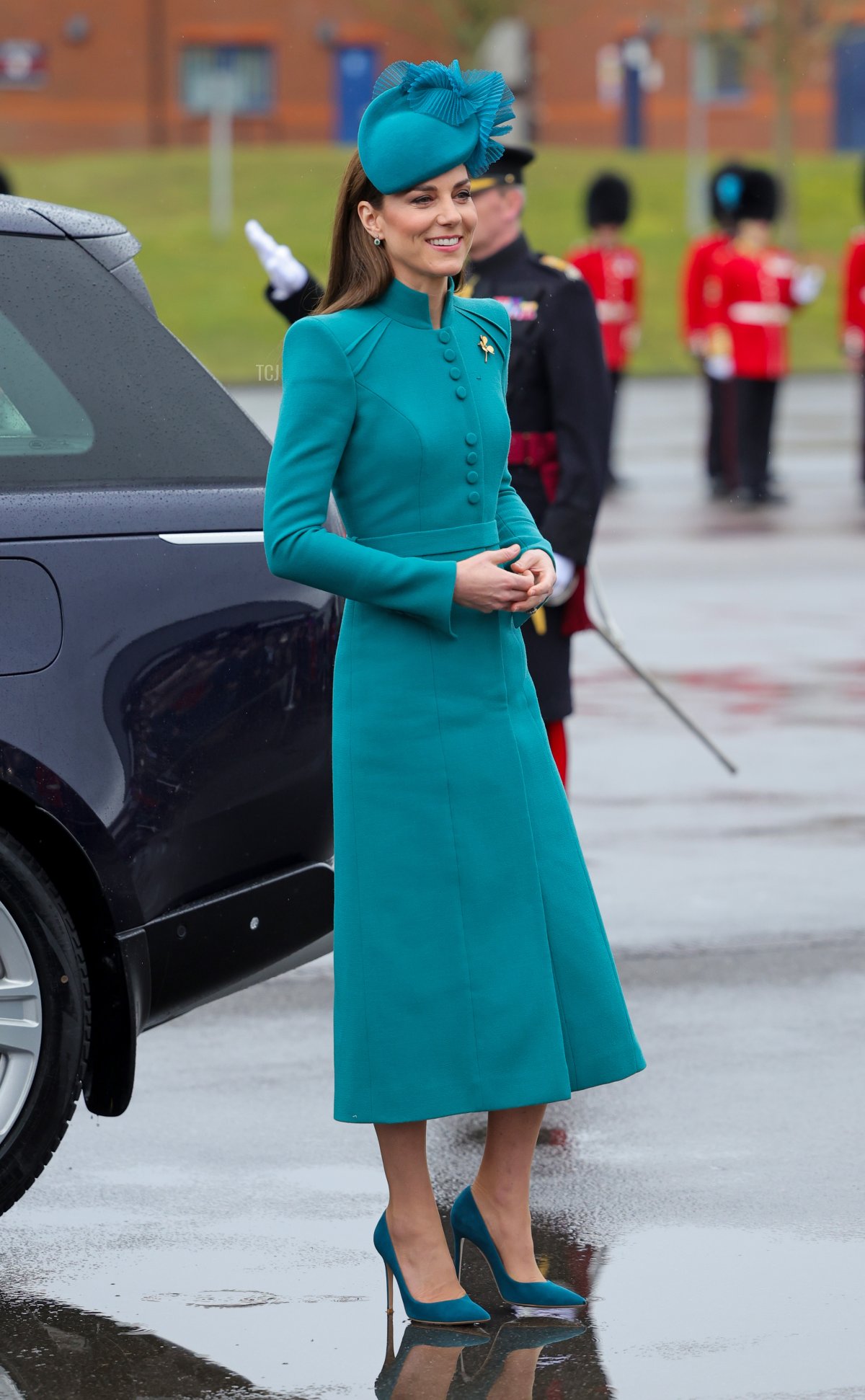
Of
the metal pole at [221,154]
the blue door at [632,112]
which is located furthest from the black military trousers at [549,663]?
the blue door at [632,112]

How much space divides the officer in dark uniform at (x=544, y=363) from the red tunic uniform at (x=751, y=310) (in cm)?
1222

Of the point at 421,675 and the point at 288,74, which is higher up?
the point at 421,675

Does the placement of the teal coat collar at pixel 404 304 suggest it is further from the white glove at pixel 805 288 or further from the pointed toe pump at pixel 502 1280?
the white glove at pixel 805 288

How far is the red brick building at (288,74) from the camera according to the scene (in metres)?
51.4

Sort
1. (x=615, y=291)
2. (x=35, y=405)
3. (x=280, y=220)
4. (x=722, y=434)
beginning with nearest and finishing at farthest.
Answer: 1. (x=35, y=405)
2. (x=722, y=434)
3. (x=615, y=291)
4. (x=280, y=220)

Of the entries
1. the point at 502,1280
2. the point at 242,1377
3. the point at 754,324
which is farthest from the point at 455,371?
the point at 754,324

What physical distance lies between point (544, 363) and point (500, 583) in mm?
1989

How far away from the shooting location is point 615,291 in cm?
2034

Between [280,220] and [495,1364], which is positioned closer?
[495,1364]

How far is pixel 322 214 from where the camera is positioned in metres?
39.6

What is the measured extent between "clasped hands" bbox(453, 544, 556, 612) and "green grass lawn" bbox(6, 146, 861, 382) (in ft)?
84.5

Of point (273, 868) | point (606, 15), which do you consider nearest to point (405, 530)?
point (273, 868)

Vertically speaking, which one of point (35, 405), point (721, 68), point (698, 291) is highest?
point (35, 405)

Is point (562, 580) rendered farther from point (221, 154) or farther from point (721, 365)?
point (221, 154)
